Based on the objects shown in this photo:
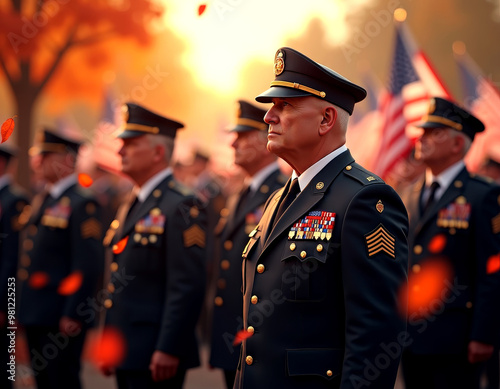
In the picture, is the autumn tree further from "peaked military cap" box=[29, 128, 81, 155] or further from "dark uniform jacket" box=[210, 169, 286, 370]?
"dark uniform jacket" box=[210, 169, 286, 370]

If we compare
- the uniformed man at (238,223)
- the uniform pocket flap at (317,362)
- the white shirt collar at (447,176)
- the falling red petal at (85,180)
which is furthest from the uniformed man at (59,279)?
A: the uniform pocket flap at (317,362)

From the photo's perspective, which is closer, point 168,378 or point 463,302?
point 168,378

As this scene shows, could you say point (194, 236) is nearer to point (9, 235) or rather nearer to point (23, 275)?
point (23, 275)

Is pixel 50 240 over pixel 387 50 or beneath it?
beneath

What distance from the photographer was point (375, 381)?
7.97 ft

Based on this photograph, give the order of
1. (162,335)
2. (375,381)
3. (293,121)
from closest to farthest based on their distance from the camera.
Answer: (375,381)
(293,121)
(162,335)

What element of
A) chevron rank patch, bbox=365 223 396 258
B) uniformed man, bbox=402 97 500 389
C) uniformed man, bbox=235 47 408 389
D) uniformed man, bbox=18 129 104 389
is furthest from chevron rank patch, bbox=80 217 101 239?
chevron rank patch, bbox=365 223 396 258

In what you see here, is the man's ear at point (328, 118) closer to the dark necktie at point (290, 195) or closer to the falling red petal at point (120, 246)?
the dark necktie at point (290, 195)

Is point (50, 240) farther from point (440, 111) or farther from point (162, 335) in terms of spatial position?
point (440, 111)

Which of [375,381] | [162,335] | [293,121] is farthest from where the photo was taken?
[162,335]

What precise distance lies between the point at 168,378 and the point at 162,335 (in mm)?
298

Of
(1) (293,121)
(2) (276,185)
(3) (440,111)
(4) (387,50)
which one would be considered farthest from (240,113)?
(4) (387,50)

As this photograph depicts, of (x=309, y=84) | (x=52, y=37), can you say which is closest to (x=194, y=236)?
(x=309, y=84)

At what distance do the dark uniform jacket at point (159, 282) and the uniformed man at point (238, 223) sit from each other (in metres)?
0.39
